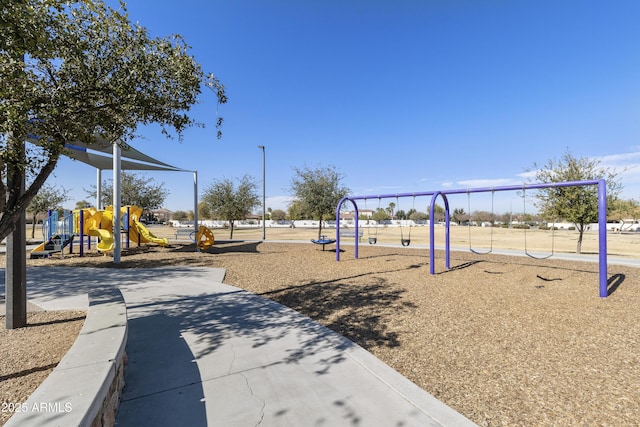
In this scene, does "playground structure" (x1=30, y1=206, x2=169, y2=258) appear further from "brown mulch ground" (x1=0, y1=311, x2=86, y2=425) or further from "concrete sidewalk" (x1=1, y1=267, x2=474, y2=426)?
"brown mulch ground" (x1=0, y1=311, x2=86, y2=425)

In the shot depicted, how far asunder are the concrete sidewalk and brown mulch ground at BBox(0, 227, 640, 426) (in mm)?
429

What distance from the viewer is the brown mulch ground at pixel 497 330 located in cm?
306

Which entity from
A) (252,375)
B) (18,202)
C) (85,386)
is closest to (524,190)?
(252,375)

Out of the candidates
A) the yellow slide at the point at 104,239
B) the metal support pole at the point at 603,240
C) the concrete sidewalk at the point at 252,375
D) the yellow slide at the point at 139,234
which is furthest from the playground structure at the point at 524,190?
the yellow slide at the point at 139,234

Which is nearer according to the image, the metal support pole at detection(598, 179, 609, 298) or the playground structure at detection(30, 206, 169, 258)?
the metal support pole at detection(598, 179, 609, 298)

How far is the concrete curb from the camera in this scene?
5.77 feet

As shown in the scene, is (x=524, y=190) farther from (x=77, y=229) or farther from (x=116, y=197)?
(x=77, y=229)

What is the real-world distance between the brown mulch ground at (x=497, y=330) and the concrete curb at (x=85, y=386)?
2.90m

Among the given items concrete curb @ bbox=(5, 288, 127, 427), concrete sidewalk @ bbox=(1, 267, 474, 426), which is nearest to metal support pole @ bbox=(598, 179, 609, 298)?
concrete sidewalk @ bbox=(1, 267, 474, 426)

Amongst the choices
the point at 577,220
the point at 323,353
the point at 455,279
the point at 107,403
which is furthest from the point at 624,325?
the point at 577,220

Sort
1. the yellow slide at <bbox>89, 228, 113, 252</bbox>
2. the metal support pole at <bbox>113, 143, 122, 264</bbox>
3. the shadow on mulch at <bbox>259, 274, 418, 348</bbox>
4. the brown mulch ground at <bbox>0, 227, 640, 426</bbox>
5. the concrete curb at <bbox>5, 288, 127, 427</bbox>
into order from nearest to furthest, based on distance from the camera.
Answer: the concrete curb at <bbox>5, 288, 127, 427</bbox>, the brown mulch ground at <bbox>0, 227, 640, 426</bbox>, the shadow on mulch at <bbox>259, 274, 418, 348</bbox>, the metal support pole at <bbox>113, 143, 122, 264</bbox>, the yellow slide at <bbox>89, 228, 113, 252</bbox>

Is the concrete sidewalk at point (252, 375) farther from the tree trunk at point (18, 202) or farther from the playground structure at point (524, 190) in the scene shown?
the playground structure at point (524, 190)

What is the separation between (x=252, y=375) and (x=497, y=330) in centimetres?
382

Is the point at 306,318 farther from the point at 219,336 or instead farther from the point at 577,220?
the point at 577,220
